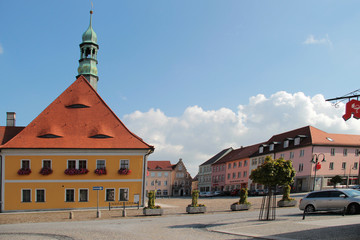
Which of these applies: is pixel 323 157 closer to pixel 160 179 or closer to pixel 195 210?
pixel 195 210

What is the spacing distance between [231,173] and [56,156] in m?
56.5

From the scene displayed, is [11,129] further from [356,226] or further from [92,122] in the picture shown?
[356,226]

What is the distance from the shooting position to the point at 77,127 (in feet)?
129

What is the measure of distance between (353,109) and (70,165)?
91.6ft

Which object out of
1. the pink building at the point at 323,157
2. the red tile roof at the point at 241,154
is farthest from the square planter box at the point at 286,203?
the red tile roof at the point at 241,154

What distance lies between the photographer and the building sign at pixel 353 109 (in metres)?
15.9

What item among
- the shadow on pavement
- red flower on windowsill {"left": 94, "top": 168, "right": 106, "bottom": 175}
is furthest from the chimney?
the shadow on pavement

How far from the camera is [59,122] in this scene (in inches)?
1554

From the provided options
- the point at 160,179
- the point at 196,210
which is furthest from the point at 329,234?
the point at 160,179

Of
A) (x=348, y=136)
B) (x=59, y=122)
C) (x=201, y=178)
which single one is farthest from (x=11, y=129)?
(x=201, y=178)

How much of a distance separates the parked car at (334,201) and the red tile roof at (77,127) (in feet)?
61.2

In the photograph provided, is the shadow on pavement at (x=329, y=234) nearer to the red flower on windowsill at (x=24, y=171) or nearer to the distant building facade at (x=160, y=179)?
the red flower on windowsill at (x=24, y=171)

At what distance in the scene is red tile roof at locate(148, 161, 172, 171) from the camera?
352ft

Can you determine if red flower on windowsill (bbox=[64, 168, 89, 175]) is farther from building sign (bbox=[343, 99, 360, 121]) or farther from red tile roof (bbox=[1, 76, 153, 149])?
building sign (bbox=[343, 99, 360, 121])
